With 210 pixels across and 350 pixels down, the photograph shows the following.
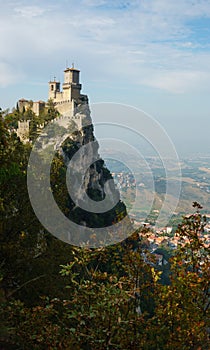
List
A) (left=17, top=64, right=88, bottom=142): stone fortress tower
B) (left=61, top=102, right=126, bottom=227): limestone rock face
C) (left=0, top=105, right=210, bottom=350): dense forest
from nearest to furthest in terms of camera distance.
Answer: (left=0, top=105, right=210, bottom=350): dense forest < (left=61, top=102, right=126, bottom=227): limestone rock face < (left=17, top=64, right=88, bottom=142): stone fortress tower

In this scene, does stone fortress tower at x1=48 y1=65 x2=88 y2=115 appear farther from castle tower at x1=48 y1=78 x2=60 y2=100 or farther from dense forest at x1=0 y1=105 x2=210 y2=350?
dense forest at x1=0 y1=105 x2=210 y2=350

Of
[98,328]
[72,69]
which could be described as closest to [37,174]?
[98,328]

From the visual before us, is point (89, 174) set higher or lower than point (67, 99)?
lower

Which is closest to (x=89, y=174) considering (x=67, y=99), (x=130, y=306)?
(x=67, y=99)

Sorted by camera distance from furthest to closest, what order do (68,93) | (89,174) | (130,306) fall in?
(68,93)
(89,174)
(130,306)

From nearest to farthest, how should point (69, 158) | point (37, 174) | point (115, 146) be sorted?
point (37, 174), point (115, 146), point (69, 158)

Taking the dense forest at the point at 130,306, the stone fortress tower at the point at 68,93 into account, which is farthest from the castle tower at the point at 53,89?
the dense forest at the point at 130,306

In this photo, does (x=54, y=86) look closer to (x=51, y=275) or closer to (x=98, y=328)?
(x=51, y=275)

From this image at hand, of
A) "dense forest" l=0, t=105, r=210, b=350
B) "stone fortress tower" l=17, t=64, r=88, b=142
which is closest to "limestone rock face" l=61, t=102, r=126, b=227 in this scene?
"stone fortress tower" l=17, t=64, r=88, b=142

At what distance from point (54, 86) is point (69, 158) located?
12.5m

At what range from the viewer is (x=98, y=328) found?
181 inches

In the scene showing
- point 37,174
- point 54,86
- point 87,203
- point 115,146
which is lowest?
point 87,203

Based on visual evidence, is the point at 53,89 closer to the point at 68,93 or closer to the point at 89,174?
the point at 68,93

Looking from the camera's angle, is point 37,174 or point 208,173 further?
point 208,173
